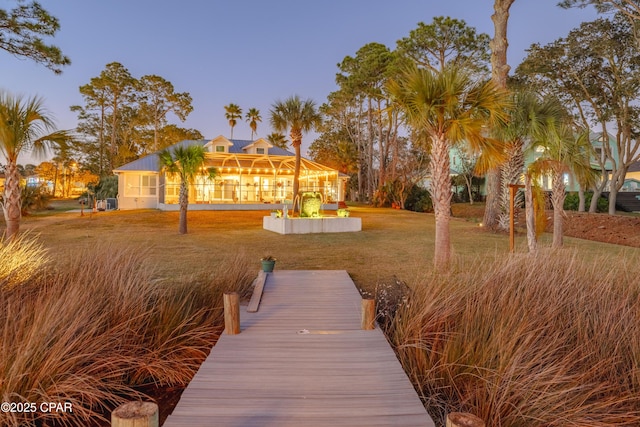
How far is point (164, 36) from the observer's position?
2789cm

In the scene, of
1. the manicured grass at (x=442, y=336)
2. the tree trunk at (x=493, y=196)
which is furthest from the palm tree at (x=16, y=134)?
the tree trunk at (x=493, y=196)

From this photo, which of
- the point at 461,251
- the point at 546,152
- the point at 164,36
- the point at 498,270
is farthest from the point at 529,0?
the point at 164,36

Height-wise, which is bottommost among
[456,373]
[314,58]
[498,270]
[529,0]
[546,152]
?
[456,373]

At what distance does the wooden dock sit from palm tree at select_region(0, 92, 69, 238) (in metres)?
7.55

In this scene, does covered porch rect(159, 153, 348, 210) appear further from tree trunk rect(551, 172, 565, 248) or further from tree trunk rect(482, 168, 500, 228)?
tree trunk rect(551, 172, 565, 248)

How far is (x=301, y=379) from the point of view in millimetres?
3334

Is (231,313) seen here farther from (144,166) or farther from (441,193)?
(144,166)

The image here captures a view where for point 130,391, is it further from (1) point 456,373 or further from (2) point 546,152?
(2) point 546,152

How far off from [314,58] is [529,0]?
25.2 metres

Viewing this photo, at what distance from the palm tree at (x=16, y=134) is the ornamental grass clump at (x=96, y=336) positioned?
499 cm

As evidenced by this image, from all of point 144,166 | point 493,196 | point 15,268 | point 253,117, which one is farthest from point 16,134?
point 253,117

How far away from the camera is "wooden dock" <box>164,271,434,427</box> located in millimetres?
2719

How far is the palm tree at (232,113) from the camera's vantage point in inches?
1672

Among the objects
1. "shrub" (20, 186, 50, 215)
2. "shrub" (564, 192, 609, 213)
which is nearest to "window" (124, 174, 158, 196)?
"shrub" (20, 186, 50, 215)
